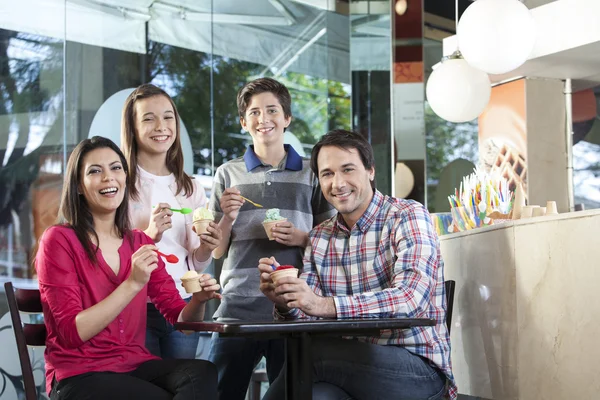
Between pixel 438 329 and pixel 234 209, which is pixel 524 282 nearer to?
pixel 438 329

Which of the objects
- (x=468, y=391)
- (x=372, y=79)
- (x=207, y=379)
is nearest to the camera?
(x=207, y=379)

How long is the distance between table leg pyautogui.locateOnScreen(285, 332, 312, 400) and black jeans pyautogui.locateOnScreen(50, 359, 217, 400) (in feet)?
1.33

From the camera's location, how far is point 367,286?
8.66ft

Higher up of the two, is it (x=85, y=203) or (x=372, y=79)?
(x=372, y=79)

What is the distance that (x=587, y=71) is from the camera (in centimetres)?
667

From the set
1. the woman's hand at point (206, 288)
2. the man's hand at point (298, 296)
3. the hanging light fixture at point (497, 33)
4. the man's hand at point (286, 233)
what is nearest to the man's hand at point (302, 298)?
the man's hand at point (298, 296)

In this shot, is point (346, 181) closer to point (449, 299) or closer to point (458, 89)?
point (449, 299)

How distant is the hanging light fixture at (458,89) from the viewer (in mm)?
5277

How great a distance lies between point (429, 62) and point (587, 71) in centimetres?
191

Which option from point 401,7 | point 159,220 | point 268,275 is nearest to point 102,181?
point 159,220

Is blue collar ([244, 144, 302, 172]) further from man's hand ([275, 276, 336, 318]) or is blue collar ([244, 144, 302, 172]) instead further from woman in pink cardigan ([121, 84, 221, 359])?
man's hand ([275, 276, 336, 318])

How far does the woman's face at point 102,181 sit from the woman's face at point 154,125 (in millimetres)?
327

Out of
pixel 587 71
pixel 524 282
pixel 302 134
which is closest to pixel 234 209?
pixel 524 282

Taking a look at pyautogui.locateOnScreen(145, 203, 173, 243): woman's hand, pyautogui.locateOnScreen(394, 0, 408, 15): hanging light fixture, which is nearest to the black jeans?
pyautogui.locateOnScreen(145, 203, 173, 243): woman's hand
